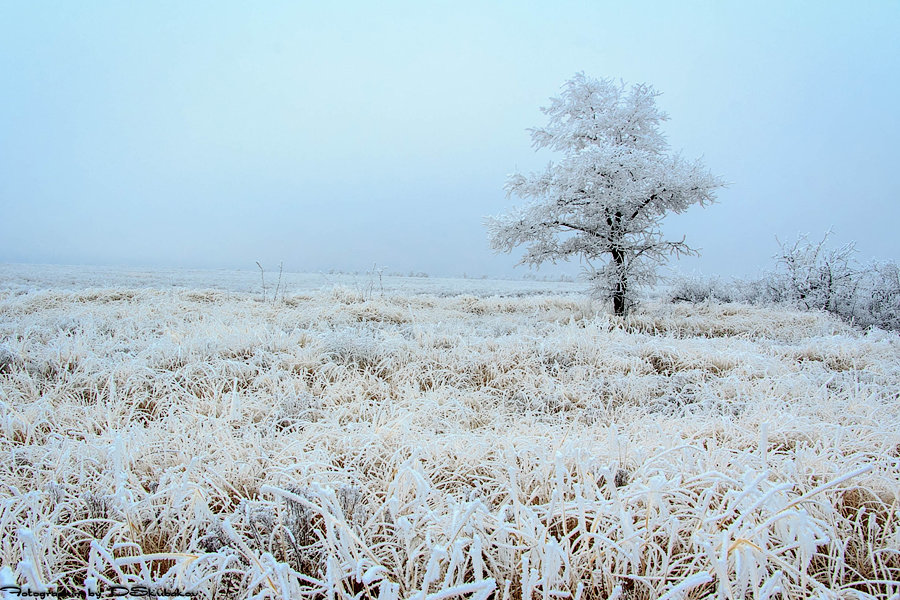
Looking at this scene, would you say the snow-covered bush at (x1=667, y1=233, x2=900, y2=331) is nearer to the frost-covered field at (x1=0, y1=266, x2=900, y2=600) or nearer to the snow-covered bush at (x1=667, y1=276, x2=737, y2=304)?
the snow-covered bush at (x1=667, y1=276, x2=737, y2=304)

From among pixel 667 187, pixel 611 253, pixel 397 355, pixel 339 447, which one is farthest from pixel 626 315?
pixel 339 447

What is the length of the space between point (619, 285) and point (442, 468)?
9893mm

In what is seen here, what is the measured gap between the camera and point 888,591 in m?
1.42

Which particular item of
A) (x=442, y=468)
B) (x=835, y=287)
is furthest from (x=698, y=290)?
(x=442, y=468)

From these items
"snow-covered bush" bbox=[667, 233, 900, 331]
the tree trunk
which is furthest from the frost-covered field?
"snow-covered bush" bbox=[667, 233, 900, 331]

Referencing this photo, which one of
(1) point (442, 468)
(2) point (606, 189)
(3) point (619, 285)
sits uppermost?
(2) point (606, 189)

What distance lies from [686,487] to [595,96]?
1194 centimetres

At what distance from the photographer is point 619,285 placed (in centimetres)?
1101

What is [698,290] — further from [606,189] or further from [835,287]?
[606,189]

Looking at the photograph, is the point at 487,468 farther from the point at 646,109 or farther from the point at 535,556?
the point at 646,109

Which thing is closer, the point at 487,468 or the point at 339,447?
the point at 487,468

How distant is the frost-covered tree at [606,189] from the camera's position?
1039 cm

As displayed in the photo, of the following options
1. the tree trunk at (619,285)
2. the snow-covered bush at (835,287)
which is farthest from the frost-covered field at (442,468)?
the snow-covered bush at (835,287)

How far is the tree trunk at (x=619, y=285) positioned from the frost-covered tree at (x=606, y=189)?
26 mm
